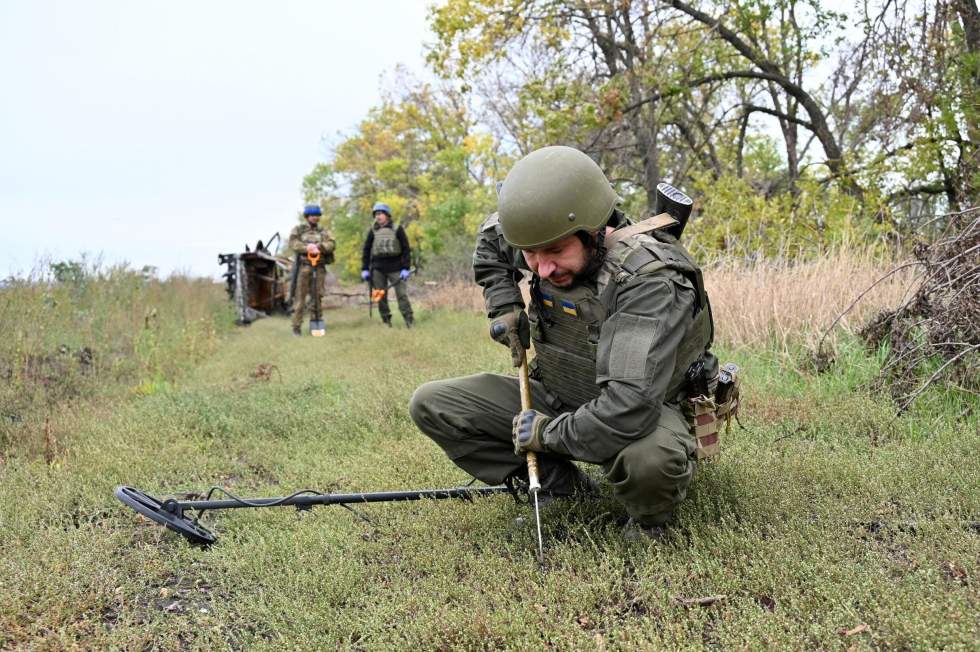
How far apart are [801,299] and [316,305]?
807 centimetres

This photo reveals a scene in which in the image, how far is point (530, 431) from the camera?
3.01 m

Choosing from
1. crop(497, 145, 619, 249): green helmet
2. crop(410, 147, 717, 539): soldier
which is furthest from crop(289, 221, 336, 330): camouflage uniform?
crop(497, 145, 619, 249): green helmet

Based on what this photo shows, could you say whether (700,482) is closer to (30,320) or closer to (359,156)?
(30,320)

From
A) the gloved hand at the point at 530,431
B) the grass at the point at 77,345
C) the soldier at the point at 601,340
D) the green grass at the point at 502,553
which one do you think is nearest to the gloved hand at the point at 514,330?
the soldier at the point at 601,340

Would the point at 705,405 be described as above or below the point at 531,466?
above

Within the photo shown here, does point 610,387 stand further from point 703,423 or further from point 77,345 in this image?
point 77,345

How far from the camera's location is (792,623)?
7.78ft

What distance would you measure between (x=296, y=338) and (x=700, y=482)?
30.8ft

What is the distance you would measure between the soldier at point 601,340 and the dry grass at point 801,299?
140 inches

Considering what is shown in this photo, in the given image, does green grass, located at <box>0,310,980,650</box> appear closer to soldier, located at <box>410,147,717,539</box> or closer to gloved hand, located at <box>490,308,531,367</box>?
soldier, located at <box>410,147,717,539</box>

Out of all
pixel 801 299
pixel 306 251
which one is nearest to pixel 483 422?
pixel 801 299

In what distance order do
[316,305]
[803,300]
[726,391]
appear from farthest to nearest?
[316,305] → [803,300] → [726,391]

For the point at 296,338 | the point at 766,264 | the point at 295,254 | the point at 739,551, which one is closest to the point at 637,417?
the point at 739,551

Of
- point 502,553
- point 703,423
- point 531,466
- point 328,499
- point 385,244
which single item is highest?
point 385,244
